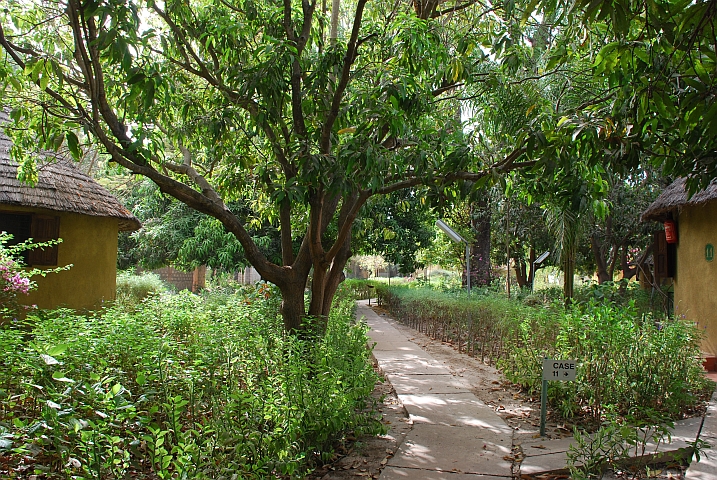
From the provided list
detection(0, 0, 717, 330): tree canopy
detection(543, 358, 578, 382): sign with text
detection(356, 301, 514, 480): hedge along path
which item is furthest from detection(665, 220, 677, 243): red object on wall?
detection(543, 358, 578, 382): sign with text

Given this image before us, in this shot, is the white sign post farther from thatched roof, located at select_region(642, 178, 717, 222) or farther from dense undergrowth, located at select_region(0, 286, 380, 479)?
thatched roof, located at select_region(642, 178, 717, 222)

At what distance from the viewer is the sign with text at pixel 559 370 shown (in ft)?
16.3

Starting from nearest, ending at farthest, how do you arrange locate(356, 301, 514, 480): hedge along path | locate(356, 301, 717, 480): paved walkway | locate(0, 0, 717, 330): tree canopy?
locate(0, 0, 717, 330): tree canopy → locate(356, 301, 717, 480): paved walkway → locate(356, 301, 514, 480): hedge along path

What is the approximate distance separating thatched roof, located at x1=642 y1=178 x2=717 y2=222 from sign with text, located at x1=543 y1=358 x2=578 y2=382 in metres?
4.52

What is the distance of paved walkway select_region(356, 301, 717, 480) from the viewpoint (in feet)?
13.6

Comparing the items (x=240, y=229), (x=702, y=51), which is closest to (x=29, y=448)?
(x=240, y=229)

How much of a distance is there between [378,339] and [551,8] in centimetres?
926

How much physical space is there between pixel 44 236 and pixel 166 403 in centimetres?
772

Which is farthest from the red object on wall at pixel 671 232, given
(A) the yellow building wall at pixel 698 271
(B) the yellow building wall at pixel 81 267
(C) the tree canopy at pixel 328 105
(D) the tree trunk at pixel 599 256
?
(B) the yellow building wall at pixel 81 267

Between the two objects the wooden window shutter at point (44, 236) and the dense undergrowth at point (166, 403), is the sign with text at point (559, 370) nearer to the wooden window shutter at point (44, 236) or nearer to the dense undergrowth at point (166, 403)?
the dense undergrowth at point (166, 403)

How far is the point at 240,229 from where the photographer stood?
18.5ft

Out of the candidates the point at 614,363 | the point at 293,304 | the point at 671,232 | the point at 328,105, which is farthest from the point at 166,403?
the point at 671,232

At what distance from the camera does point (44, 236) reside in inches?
387

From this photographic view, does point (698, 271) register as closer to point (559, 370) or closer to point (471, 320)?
point (471, 320)
